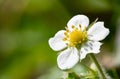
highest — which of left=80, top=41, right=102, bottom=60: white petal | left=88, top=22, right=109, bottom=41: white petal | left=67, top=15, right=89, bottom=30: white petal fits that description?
left=67, top=15, right=89, bottom=30: white petal

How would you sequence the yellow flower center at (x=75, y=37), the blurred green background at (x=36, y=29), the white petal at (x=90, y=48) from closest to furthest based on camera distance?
the white petal at (x=90, y=48) → the yellow flower center at (x=75, y=37) → the blurred green background at (x=36, y=29)

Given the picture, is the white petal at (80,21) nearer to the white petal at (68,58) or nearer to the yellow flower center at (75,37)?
the yellow flower center at (75,37)

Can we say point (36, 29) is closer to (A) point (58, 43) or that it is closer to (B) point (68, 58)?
(A) point (58, 43)

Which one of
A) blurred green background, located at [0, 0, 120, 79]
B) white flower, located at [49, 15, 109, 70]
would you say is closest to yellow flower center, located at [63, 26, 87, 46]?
white flower, located at [49, 15, 109, 70]

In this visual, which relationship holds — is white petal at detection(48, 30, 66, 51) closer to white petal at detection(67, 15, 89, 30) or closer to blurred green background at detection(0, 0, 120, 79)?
white petal at detection(67, 15, 89, 30)

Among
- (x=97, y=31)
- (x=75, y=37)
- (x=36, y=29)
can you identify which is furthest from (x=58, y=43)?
(x=36, y=29)

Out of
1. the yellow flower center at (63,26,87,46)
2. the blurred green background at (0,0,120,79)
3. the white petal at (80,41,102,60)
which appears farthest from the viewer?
the blurred green background at (0,0,120,79)

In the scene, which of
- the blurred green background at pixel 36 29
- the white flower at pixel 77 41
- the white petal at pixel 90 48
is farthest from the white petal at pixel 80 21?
the blurred green background at pixel 36 29
